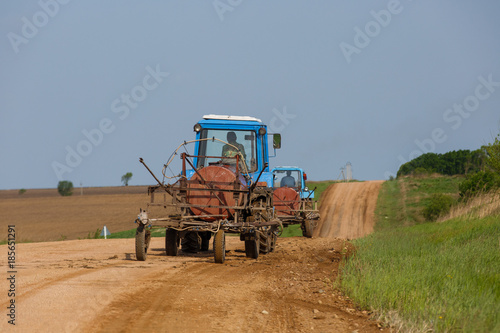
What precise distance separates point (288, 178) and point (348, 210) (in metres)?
14.2

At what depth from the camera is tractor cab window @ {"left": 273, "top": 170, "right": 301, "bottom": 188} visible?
2564 cm

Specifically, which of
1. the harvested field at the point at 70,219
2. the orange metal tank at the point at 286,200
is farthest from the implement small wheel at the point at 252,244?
the harvested field at the point at 70,219

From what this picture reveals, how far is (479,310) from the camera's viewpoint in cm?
712

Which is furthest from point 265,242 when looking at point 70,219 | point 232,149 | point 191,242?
Result: point 70,219

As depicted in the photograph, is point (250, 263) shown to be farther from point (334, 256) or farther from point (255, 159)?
point (255, 159)

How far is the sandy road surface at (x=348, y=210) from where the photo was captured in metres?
32.5

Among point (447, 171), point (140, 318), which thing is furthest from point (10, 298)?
point (447, 171)

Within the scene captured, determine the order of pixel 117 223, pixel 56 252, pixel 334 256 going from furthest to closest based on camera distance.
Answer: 1. pixel 117 223
2. pixel 56 252
3. pixel 334 256

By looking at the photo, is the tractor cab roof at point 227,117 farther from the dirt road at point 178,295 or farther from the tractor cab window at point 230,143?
the dirt road at point 178,295

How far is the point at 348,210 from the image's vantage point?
127ft

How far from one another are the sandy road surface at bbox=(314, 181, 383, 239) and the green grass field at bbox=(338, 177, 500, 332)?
14.4 m

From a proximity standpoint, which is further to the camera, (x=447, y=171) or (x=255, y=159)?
(x=447, y=171)

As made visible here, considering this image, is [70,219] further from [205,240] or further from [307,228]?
[205,240]

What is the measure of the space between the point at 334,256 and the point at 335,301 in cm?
609
